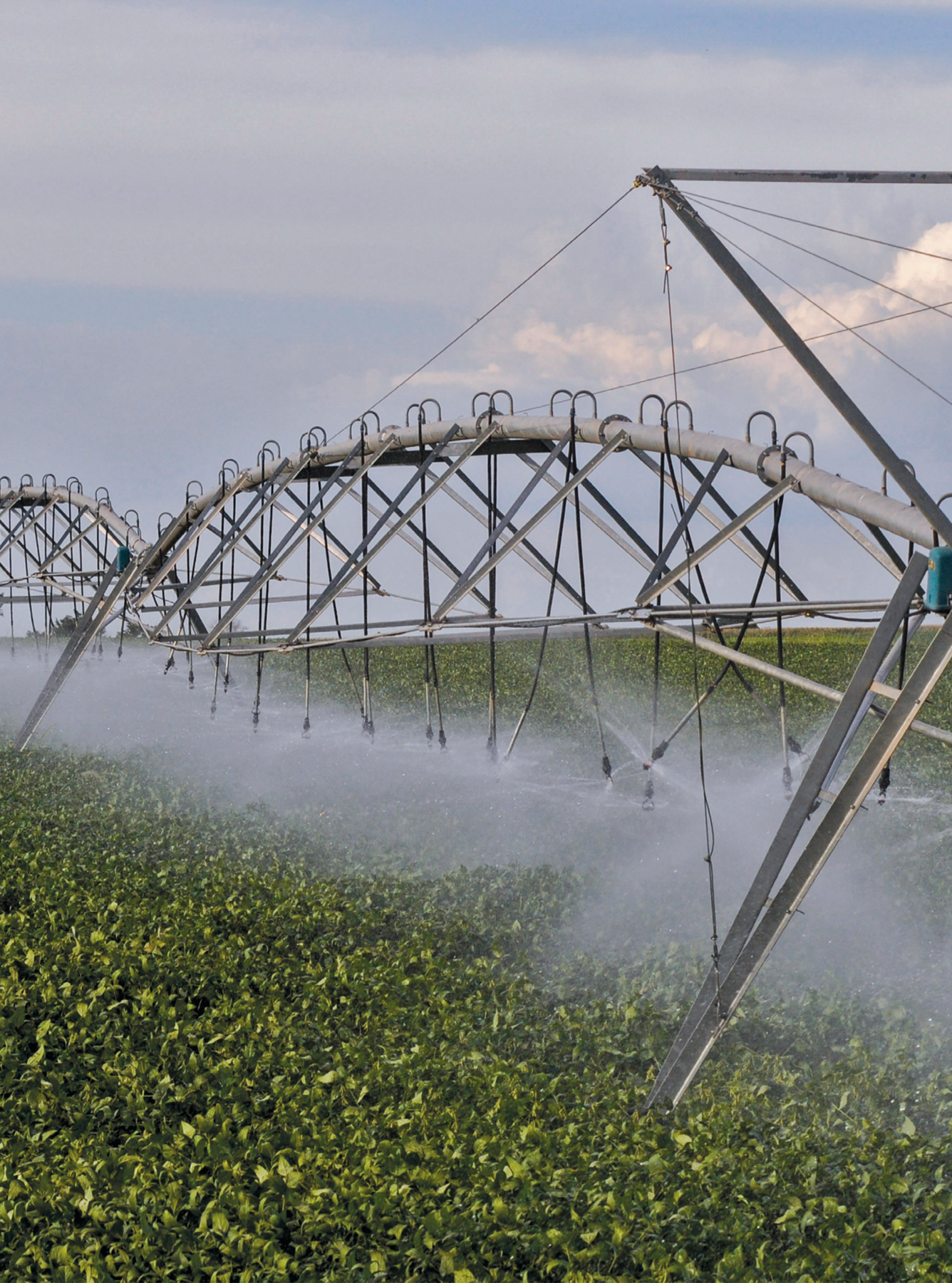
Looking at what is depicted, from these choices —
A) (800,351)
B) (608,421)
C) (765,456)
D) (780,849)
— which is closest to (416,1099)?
(780,849)

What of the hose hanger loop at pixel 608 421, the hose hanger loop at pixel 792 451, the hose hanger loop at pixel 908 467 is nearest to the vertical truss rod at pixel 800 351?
the hose hanger loop at pixel 908 467

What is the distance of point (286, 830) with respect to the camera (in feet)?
42.3

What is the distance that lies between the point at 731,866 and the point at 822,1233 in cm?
631

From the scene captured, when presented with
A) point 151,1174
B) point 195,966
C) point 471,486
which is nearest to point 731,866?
point 471,486

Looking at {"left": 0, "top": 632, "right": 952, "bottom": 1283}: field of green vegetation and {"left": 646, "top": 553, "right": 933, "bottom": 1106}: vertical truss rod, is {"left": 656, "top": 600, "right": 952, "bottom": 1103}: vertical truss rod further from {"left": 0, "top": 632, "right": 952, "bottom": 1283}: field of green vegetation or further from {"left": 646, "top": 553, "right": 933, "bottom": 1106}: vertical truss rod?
{"left": 0, "top": 632, "right": 952, "bottom": 1283}: field of green vegetation

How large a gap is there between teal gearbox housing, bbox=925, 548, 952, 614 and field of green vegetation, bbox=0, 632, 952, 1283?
2.57 metres

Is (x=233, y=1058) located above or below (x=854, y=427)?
below

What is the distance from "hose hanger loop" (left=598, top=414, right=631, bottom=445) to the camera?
993 centimetres

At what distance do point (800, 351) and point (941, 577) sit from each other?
130cm

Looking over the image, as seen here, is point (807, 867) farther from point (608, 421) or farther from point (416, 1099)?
point (608, 421)

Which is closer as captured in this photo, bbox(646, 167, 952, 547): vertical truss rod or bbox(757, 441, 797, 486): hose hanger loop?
bbox(646, 167, 952, 547): vertical truss rod

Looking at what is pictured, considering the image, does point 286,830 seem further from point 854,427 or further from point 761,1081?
point 854,427

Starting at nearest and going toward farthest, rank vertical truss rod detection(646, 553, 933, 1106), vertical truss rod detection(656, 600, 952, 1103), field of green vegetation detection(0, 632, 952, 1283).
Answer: field of green vegetation detection(0, 632, 952, 1283) < vertical truss rod detection(656, 600, 952, 1103) < vertical truss rod detection(646, 553, 933, 1106)

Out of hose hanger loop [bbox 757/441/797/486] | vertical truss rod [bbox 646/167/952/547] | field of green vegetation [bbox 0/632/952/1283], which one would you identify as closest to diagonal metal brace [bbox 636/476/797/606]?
hose hanger loop [bbox 757/441/797/486]
